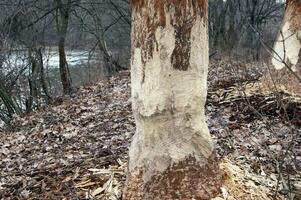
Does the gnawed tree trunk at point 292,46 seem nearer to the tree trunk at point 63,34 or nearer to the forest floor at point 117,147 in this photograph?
the forest floor at point 117,147

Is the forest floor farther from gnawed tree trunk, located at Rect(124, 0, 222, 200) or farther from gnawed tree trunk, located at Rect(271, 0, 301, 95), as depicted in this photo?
gnawed tree trunk, located at Rect(271, 0, 301, 95)

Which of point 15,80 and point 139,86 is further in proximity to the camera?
point 15,80

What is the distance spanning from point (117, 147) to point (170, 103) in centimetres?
203

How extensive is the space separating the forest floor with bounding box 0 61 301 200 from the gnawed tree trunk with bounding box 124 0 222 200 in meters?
0.27

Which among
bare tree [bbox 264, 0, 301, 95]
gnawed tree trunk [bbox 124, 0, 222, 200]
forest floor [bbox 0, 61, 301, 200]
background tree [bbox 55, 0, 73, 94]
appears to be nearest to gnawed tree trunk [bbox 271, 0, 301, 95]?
bare tree [bbox 264, 0, 301, 95]

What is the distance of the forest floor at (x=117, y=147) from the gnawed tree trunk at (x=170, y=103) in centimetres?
27

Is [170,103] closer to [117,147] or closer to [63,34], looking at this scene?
[117,147]

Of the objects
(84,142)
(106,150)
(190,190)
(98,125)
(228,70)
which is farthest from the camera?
(228,70)

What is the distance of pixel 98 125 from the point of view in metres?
6.41

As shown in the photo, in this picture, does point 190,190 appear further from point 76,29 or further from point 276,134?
point 76,29

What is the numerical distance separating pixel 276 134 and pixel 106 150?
6.19 ft

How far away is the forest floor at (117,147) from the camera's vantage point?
335cm

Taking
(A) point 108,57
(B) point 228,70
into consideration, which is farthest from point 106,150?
(A) point 108,57

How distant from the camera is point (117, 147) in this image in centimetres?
474
